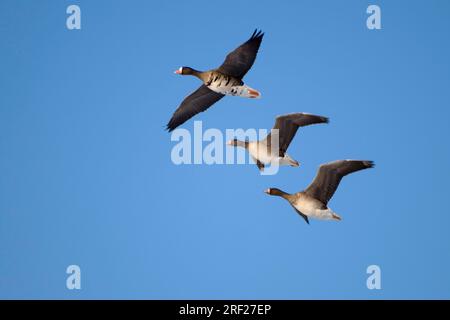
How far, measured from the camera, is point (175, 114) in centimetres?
1370

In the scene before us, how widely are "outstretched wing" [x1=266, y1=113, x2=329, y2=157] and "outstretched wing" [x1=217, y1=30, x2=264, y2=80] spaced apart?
0.93 metres

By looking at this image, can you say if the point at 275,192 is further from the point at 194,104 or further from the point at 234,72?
the point at 194,104

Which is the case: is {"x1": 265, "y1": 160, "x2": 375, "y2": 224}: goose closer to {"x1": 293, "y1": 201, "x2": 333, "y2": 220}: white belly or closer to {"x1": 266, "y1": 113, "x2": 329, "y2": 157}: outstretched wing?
{"x1": 293, "y1": 201, "x2": 333, "y2": 220}: white belly

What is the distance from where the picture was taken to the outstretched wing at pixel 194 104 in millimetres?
13434

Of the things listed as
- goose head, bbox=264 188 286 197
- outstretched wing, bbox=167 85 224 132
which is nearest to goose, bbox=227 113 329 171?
goose head, bbox=264 188 286 197

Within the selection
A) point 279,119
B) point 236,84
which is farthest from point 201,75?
point 279,119

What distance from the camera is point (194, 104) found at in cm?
1355

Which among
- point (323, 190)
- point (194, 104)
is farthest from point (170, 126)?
point (323, 190)

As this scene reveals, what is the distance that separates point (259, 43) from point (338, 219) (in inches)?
113

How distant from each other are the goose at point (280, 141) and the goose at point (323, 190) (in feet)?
2.39

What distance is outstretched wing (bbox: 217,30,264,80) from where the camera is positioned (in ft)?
39.4
